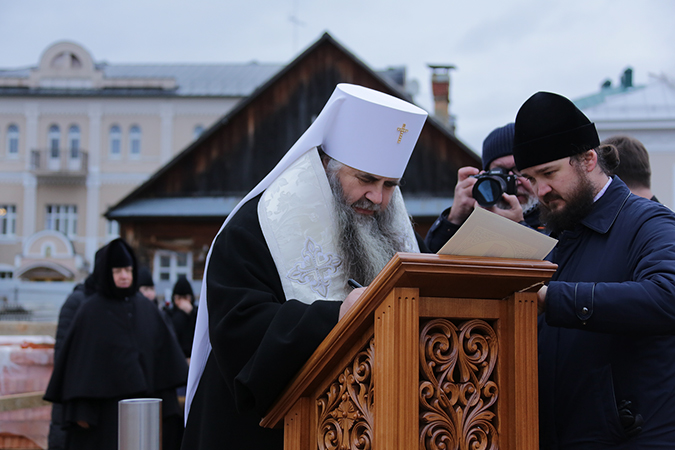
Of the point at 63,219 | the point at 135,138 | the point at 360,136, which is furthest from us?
the point at 63,219

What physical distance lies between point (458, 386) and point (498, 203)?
1.32 meters

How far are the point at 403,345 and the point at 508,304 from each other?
31cm

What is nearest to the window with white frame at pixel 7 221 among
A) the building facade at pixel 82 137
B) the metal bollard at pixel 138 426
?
the building facade at pixel 82 137

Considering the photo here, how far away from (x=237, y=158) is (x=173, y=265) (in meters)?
3.96

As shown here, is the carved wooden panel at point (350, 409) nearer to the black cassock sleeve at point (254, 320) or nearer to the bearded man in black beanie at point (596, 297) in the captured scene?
the black cassock sleeve at point (254, 320)

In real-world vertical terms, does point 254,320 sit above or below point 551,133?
below

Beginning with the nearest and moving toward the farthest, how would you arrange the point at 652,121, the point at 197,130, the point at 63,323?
the point at 63,323
the point at 652,121
the point at 197,130

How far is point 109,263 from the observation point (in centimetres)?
521

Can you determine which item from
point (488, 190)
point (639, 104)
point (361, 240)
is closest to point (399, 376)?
point (361, 240)

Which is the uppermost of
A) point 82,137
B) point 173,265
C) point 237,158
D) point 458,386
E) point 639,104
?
point 82,137

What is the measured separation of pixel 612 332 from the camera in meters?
1.79

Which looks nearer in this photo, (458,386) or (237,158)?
(458,386)

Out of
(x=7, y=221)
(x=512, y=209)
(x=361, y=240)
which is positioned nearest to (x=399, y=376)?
(x=361, y=240)

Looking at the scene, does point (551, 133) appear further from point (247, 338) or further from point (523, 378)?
point (247, 338)
